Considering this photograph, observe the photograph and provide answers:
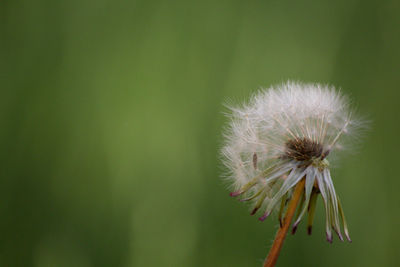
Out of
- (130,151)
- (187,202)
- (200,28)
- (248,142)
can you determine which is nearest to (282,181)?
(248,142)

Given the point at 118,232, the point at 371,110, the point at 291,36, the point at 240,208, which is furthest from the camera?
the point at 291,36

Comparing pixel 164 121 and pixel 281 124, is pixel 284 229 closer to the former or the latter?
pixel 281 124

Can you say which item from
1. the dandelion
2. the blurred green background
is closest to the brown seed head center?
the dandelion

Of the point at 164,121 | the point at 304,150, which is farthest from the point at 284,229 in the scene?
the point at 164,121

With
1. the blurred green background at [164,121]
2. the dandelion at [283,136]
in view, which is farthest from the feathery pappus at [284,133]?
the blurred green background at [164,121]

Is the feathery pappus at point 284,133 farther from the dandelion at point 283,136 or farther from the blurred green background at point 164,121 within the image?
the blurred green background at point 164,121

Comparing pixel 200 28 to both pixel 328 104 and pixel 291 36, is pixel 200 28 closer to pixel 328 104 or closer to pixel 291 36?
pixel 291 36
